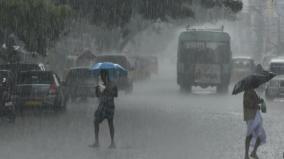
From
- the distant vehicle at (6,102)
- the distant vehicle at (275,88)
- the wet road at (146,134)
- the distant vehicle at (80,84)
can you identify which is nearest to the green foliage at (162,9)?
the wet road at (146,134)

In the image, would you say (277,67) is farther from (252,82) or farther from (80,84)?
(252,82)

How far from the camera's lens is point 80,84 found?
124 feet

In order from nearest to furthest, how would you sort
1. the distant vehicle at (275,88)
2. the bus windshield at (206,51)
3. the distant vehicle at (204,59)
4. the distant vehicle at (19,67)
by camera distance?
the distant vehicle at (19,67)
the distant vehicle at (275,88)
the distant vehicle at (204,59)
the bus windshield at (206,51)

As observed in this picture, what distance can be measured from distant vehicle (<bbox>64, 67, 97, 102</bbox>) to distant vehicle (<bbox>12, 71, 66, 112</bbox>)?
7.71m

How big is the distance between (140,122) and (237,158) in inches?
378

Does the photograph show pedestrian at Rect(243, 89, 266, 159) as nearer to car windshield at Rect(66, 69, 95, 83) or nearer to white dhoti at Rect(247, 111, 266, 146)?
white dhoti at Rect(247, 111, 266, 146)

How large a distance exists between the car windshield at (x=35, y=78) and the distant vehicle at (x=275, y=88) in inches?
542

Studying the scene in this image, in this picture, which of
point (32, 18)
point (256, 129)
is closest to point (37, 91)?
point (32, 18)

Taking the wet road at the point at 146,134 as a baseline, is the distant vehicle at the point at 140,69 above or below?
below

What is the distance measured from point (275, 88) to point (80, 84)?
9261 mm

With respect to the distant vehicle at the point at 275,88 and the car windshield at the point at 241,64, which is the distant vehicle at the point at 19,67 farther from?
the car windshield at the point at 241,64

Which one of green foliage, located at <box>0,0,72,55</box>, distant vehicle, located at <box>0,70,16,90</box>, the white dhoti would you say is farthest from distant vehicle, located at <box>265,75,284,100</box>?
the white dhoti

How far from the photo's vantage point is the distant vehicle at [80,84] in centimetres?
3791

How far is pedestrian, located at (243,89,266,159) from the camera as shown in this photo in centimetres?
1619
